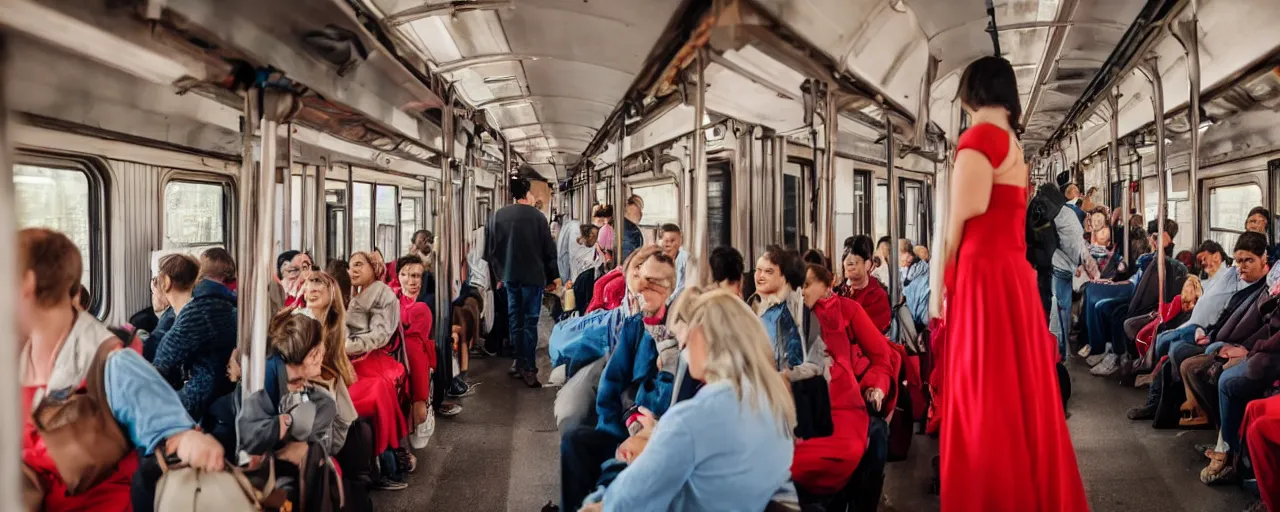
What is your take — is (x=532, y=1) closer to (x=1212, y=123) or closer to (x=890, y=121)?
(x=890, y=121)

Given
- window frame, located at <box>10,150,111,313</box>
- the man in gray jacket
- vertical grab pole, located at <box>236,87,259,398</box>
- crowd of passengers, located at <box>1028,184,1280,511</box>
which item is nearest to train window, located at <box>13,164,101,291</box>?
window frame, located at <box>10,150,111,313</box>

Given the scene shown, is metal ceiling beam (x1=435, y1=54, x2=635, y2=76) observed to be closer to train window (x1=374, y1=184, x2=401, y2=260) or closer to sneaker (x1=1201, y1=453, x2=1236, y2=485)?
train window (x1=374, y1=184, x2=401, y2=260)

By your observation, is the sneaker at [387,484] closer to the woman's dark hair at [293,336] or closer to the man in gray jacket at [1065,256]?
the woman's dark hair at [293,336]

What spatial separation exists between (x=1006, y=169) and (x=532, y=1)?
53.7 inches

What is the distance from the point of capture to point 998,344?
223 centimetres

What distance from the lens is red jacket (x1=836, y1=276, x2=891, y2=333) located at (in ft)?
9.43

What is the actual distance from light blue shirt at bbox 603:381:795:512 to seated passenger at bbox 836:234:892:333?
3.13 feet

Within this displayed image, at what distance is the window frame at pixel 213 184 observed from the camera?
1.66m

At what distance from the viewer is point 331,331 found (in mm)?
2740

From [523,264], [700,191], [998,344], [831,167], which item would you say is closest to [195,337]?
[700,191]

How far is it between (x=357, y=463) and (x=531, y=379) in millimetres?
1613

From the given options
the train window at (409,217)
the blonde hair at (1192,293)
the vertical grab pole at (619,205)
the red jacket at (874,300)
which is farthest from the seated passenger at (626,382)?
the blonde hair at (1192,293)

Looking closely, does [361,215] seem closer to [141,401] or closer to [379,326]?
[379,326]

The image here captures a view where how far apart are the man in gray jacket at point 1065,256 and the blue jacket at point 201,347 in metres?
2.71
